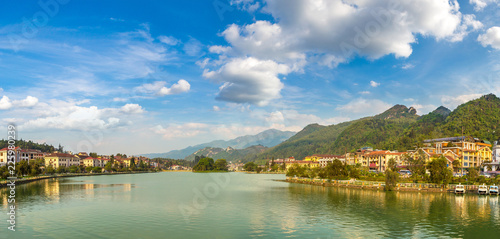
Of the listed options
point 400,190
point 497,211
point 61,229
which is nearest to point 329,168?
point 400,190

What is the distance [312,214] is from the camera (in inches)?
1590

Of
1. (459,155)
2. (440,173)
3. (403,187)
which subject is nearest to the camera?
(440,173)

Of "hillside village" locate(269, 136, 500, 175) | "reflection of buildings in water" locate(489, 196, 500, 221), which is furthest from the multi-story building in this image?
"reflection of buildings in water" locate(489, 196, 500, 221)

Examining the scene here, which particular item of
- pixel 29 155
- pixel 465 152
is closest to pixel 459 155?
pixel 465 152

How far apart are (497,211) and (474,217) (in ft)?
25.6

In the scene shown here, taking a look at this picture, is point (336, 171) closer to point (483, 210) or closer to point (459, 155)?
point (459, 155)

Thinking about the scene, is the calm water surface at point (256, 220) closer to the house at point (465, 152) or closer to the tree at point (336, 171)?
the tree at point (336, 171)

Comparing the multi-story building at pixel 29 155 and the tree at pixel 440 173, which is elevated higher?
the tree at pixel 440 173

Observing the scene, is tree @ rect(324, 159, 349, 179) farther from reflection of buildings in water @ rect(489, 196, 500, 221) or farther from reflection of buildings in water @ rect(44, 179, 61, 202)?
reflection of buildings in water @ rect(44, 179, 61, 202)

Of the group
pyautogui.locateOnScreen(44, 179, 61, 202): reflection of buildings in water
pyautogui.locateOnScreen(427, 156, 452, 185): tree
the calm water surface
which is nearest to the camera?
the calm water surface

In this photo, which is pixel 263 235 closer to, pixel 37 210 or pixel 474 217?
pixel 474 217

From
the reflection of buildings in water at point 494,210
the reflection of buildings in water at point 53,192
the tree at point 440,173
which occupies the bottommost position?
the reflection of buildings in water at point 53,192

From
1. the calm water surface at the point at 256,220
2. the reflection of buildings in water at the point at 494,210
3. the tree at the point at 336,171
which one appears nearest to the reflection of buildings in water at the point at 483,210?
the calm water surface at the point at 256,220

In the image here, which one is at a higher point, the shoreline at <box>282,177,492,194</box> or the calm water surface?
the calm water surface
